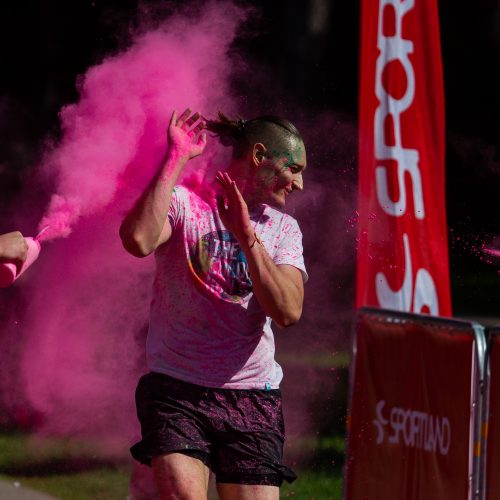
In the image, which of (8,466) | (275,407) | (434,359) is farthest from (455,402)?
(8,466)

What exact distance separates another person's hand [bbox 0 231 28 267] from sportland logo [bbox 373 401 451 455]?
1.69 meters

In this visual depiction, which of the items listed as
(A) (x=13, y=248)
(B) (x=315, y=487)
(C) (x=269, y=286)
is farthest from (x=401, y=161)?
(A) (x=13, y=248)

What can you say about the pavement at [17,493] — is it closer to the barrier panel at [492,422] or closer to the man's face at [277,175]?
the man's face at [277,175]

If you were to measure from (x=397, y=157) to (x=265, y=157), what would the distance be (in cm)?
202

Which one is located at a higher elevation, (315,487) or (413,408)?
(413,408)

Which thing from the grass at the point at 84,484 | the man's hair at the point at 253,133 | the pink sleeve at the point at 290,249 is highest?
the man's hair at the point at 253,133

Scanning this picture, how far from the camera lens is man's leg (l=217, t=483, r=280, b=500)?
395 cm

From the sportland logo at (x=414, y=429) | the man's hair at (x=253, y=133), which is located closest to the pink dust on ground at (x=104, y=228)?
the man's hair at (x=253, y=133)

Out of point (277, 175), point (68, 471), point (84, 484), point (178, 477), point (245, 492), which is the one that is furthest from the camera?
point (68, 471)

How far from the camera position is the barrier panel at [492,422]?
13.7 ft

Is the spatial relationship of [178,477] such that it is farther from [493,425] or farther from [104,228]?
[104,228]

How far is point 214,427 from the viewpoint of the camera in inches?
156

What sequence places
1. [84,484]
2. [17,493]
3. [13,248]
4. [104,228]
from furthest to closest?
[84,484]
[17,493]
[104,228]
[13,248]

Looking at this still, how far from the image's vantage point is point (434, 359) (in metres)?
4.40
